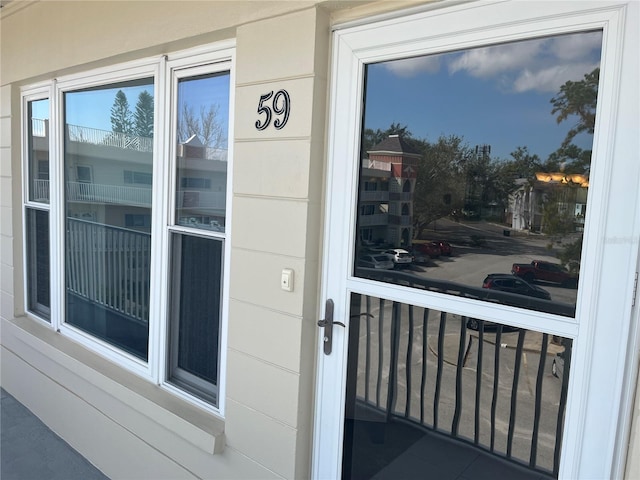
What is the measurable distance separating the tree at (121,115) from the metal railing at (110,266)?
1.92ft

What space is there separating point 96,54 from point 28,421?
8.47 ft

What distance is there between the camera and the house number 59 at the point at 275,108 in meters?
1.71

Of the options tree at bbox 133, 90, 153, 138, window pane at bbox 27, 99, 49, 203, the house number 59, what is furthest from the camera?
window pane at bbox 27, 99, 49, 203

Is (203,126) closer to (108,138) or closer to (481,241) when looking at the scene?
(108,138)

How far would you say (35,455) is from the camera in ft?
9.17

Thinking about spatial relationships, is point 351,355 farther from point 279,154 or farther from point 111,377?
point 111,377

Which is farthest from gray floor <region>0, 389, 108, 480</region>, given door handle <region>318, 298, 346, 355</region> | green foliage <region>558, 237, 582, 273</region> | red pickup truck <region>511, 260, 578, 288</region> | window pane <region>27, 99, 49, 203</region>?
Result: green foliage <region>558, 237, 582, 273</region>

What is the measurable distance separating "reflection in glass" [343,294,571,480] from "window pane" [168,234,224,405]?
749mm

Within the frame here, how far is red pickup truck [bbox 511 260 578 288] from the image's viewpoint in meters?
1.29

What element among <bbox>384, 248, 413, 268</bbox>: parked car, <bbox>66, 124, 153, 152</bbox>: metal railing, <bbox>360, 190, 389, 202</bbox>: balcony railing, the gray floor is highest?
<bbox>66, 124, 153, 152</bbox>: metal railing

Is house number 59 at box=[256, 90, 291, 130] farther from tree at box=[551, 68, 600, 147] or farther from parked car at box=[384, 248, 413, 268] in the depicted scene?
tree at box=[551, 68, 600, 147]

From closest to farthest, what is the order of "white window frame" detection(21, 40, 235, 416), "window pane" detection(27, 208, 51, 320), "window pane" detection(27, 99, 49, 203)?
"white window frame" detection(21, 40, 235, 416) < "window pane" detection(27, 99, 49, 203) < "window pane" detection(27, 208, 51, 320)

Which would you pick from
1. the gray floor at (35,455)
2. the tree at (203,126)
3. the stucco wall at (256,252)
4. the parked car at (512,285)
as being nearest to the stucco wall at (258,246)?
the stucco wall at (256,252)

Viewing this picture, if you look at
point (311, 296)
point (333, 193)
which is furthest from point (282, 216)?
point (311, 296)
